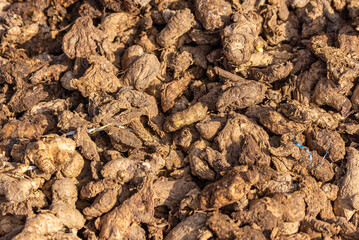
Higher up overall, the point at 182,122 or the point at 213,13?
the point at 213,13

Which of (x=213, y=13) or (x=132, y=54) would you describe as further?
(x=132, y=54)

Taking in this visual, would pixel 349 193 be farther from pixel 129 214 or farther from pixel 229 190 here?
pixel 129 214

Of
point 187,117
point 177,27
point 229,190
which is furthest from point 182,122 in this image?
point 177,27

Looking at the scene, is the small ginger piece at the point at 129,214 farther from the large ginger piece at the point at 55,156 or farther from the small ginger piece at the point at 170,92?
the small ginger piece at the point at 170,92

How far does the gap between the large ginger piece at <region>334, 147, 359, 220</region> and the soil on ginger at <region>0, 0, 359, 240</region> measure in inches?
0.7

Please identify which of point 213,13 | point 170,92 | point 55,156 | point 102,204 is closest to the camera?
point 102,204

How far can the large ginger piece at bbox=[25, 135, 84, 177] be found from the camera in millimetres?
4250

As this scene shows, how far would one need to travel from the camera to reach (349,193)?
13.9 ft

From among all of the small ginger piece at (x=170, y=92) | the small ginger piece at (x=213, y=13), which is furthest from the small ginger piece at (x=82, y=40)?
the small ginger piece at (x=213, y=13)

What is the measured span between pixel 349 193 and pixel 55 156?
4.00m

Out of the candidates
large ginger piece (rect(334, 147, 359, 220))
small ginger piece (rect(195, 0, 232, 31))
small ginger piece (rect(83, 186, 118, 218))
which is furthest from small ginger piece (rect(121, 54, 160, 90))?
large ginger piece (rect(334, 147, 359, 220))

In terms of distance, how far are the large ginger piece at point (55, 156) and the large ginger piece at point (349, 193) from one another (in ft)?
11.7

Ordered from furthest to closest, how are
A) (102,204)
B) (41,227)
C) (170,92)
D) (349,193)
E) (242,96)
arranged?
1. (170,92)
2. (242,96)
3. (349,193)
4. (102,204)
5. (41,227)

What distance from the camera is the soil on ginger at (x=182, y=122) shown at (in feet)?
13.0
